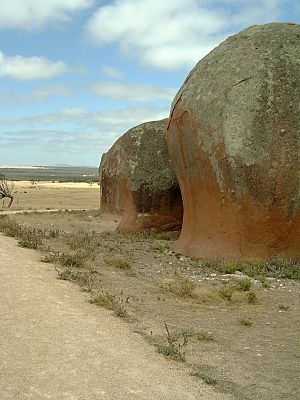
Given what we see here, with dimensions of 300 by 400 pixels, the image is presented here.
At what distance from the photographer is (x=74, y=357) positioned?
5125mm

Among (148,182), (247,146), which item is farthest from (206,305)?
(148,182)

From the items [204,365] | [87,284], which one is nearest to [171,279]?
[87,284]

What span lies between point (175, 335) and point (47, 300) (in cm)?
210

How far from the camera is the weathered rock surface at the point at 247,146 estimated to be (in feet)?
34.7

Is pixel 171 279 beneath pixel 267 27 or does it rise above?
beneath

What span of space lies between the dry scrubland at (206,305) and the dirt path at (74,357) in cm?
25

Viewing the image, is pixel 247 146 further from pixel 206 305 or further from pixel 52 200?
pixel 52 200

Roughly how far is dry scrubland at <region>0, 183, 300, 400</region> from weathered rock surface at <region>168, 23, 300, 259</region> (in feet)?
2.09

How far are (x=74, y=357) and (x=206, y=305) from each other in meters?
3.14

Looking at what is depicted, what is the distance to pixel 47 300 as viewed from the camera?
24.2 feet

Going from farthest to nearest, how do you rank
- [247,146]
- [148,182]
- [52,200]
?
[52,200]
[148,182]
[247,146]

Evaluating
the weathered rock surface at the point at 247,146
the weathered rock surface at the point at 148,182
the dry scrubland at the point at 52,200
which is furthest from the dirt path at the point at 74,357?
the dry scrubland at the point at 52,200

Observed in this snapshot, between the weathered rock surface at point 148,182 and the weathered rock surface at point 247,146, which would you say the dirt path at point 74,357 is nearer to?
the weathered rock surface at point 247,146

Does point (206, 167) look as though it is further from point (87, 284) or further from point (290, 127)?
point (87, 284)
